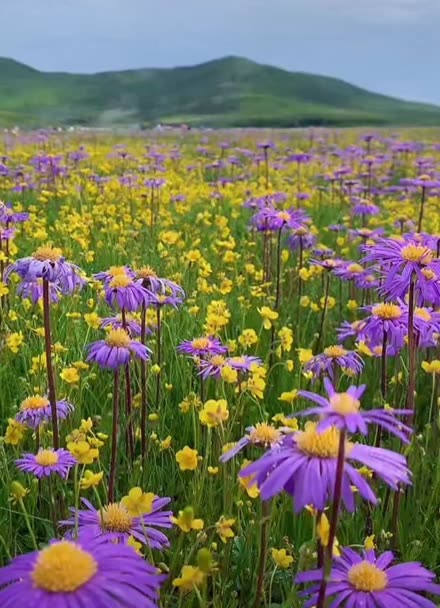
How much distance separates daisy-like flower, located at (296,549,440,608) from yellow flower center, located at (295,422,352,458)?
0.80 ft

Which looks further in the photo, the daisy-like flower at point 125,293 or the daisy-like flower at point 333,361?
the daisy-like flower at point 333,361

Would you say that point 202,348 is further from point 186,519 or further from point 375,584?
point 375,584

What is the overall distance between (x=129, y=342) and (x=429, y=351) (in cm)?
163

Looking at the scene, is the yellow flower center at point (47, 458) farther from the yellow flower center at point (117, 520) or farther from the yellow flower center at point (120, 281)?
the yellow flower center at point (120, 281)

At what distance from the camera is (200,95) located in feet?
340

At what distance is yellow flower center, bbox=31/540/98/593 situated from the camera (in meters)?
0.93

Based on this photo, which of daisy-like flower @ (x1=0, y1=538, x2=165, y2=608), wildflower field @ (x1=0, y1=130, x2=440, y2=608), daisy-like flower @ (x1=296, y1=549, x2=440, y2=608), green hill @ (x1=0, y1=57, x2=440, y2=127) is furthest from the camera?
green hill @ (x1=0, y1=57, x2=440, y2=127)

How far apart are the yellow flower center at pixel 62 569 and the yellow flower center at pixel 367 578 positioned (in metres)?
0.46

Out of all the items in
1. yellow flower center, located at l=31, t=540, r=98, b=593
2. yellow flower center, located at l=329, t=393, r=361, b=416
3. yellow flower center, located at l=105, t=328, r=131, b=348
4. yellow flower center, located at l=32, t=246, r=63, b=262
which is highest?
yellow flower center, located at l=32, t=246, r=63, b=262

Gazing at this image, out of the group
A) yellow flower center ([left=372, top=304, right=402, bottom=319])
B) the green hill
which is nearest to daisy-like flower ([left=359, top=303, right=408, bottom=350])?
yellow flower center ([left=372, top=304, right=402, bottom=319])

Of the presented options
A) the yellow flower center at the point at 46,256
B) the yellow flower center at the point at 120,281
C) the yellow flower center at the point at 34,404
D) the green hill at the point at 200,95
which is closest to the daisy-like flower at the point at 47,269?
the yellow flower center at the point at 46,256

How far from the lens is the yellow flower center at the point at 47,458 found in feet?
5.41

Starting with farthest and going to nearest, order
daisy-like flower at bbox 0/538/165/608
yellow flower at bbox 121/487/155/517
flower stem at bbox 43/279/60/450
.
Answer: flower stem at bbox 43/279/60/450, yellow flower at bbox 121/487/155/517, daisy-like flower at bbox 0/538/165/608

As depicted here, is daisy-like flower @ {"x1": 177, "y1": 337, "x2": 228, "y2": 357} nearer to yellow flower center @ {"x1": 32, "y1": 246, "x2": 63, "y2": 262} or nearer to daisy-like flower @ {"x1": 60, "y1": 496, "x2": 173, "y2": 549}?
yellow flower center @ {"x1": 32, "y1": 246, "x2": 63, "y2": 262}
